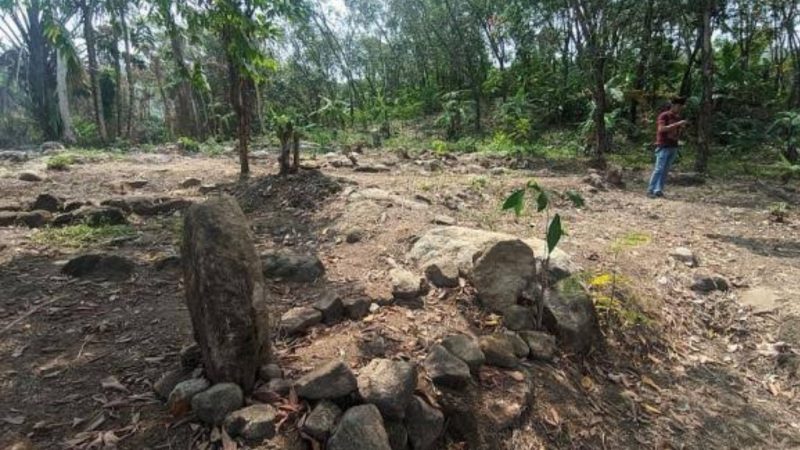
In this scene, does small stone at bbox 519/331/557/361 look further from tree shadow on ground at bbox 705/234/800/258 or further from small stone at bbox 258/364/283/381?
tree shadow on ground at bbox 705/234/800/258

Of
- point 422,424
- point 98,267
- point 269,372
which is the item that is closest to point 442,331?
point 422,424

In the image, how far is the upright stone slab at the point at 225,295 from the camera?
2320 millimetres

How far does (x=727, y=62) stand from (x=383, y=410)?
52.7 feet

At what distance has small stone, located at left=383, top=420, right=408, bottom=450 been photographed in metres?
2.24

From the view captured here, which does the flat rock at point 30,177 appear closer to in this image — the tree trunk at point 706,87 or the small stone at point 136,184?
the small stone at point 136,184

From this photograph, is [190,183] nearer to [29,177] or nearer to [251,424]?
[29,177]

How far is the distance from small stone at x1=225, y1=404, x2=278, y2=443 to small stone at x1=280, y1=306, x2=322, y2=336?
80 centimetres

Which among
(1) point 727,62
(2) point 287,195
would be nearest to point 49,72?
(2) point 287,195

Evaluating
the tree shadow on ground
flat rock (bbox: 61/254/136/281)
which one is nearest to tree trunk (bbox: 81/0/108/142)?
flat rock (bbox: 61/254/136/281)

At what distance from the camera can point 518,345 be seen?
309cm

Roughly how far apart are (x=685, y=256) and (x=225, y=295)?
4295 millimetres

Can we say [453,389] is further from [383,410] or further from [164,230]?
[164,230]

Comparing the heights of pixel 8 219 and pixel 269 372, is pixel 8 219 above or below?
above

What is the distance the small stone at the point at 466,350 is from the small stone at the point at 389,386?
39 centimetres
